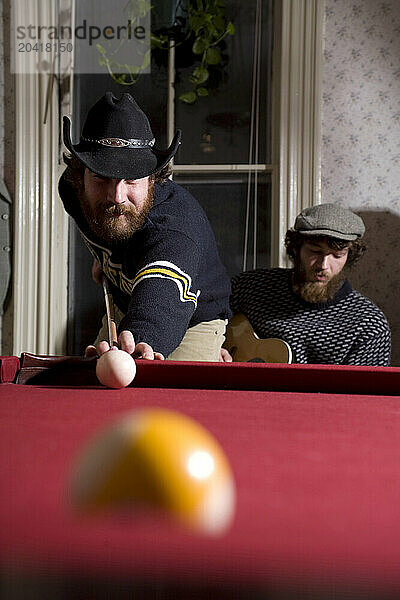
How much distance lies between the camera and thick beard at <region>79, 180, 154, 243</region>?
6.20 ft

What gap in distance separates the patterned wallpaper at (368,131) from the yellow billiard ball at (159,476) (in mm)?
2625

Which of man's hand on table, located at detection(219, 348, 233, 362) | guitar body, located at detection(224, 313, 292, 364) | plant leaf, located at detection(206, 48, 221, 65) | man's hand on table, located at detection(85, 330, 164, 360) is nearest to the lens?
man's hand on table, located at detection(85, 330, 164, 360)

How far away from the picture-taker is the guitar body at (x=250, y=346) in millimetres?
2670

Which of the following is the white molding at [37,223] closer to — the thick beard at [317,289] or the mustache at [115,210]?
the thick beard at [317,289]

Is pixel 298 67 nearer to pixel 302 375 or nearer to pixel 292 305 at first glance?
pixel 292 305

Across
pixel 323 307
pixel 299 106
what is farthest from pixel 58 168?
pixel 323 307

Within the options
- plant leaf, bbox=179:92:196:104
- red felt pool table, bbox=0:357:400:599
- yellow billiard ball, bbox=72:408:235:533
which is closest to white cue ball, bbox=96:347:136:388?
red felt pool table, bbox=0:357:400:599

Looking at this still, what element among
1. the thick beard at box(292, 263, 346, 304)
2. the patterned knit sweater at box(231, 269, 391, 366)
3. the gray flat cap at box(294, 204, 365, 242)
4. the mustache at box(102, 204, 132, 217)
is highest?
the mustache at box(102, 204, 132, 217)

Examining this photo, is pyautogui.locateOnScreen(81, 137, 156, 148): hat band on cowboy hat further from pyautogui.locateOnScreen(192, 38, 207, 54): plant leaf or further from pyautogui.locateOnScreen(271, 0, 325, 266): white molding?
pyautogui.locateOnScreen(192, 38, 207, 54): plant leaf

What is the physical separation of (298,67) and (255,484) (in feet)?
9.20

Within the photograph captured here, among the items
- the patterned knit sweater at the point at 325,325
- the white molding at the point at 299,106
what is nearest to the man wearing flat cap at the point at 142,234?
the patterned knit sweater at the point at 325,325

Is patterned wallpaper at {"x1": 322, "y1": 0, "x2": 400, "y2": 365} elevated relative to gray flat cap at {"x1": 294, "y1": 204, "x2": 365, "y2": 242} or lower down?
elevated

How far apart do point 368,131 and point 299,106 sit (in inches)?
13.4

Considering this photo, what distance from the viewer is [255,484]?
74 centimetres
